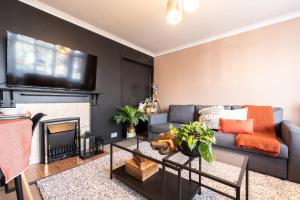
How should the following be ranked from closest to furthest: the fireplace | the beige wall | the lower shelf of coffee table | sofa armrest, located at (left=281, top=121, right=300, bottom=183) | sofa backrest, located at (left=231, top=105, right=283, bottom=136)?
the lower shelf of coffee table < sofa armrest, located at (left=281, top=121, right=300, bottom=183) < the fireplace < sofa backrest, located at (left=231, top=105, right=283, bottom=136) < the beige wall

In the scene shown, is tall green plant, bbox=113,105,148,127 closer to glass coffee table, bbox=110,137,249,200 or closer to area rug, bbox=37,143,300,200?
area rug, bbox=37,143,300,200

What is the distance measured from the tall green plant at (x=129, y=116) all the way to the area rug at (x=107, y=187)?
51.3 inches

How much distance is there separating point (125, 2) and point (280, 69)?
9.05 feet

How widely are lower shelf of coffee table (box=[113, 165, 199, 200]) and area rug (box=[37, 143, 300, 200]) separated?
0.43ft

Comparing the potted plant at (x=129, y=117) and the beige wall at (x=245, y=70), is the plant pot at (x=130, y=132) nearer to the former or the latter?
the potted plant at (x=129, y=117)

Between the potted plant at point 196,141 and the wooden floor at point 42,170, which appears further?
the wooden floor at point 42,170

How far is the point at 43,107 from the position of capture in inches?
83.6

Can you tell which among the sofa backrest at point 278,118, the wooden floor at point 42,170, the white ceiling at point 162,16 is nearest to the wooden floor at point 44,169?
the wooden floor at point 42,170

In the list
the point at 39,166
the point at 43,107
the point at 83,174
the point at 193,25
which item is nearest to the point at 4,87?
the point at 43,107

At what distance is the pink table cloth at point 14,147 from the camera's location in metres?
0.82

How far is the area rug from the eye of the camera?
1.40 metres

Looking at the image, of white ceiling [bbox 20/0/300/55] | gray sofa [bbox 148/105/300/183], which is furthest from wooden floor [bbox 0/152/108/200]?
white ceiling [bbox 20/0/300/55]

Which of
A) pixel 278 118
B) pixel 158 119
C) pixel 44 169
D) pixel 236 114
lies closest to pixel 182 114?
pixel 158 119

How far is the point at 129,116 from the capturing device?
316 cm
